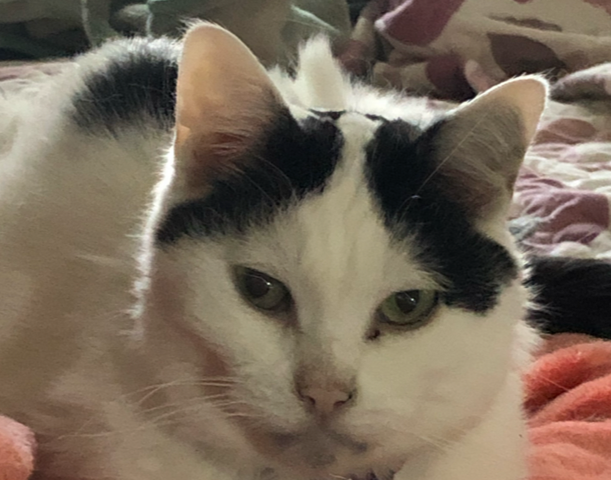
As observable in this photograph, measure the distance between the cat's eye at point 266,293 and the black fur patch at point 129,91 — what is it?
0.52 metres

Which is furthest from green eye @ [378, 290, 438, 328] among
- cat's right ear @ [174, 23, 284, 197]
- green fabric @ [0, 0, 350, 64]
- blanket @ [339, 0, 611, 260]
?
green fabric @ [0, 0, 350, 64]

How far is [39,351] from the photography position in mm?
1056

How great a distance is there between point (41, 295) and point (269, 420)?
478 mm

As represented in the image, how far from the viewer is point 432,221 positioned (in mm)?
887

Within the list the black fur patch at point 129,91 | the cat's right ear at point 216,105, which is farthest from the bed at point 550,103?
the cat's right ear at point 216,105

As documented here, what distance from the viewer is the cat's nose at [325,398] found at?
75 centimetres

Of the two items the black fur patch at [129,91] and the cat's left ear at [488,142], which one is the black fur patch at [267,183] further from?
the black fur patch at [129,91]

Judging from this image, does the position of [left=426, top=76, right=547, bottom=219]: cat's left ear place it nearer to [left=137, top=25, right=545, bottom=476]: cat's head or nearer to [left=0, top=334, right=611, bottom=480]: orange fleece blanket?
[left=137, top=25, right=545, bottom=476]: cat's head

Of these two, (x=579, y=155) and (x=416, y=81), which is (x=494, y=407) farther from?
(x=416, y=81)

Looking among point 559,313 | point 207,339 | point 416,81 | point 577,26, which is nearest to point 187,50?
point 207,339

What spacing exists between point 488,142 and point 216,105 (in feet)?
0.99

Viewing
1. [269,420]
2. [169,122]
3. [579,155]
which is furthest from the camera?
[579,155]

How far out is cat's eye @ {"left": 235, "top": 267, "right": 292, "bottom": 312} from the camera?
2.68 ft

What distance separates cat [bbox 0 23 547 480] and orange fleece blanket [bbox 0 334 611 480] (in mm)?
98
